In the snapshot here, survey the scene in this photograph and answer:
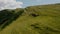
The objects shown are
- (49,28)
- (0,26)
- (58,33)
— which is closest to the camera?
(58,33)

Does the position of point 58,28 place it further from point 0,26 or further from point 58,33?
point 0,26

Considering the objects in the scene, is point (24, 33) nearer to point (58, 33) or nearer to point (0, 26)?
point (58, 33)

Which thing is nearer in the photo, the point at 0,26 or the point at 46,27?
the point at 46,27

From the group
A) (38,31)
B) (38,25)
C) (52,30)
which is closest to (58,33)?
(52,30)

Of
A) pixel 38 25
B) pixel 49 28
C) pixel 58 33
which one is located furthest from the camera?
pixel 38 25

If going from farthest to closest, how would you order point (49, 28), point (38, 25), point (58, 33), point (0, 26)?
point (0, 26)
point (38, 25)
point (49, 28)
point (58, 33)

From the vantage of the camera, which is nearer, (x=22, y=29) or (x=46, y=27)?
(x=46, y=27)

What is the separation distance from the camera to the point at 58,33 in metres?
31.8

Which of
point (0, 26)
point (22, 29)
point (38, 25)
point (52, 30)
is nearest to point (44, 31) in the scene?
point (52, 30)

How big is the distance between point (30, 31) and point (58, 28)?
17.6 ft

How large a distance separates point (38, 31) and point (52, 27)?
2.89m

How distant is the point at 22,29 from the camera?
38781mm

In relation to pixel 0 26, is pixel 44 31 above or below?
above

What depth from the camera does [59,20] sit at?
3947cm
